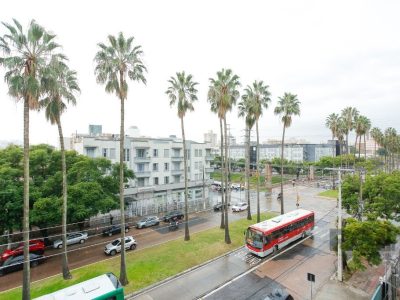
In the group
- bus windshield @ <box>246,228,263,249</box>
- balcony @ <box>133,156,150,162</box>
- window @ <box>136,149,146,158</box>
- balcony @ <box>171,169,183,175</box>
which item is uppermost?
window @ <box>136,149,146,158</box>

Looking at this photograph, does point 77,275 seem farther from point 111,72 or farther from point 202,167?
point 202,167

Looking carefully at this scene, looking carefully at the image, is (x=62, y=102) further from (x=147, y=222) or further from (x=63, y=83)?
(x=147, y=222)

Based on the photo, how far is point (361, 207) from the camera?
2120cm

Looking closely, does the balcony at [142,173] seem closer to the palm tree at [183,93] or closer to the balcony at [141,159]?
the balcony at [141,159]

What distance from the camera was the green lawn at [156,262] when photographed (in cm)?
1869

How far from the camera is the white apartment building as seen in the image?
40.4 m

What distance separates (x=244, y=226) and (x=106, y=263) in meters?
18.3

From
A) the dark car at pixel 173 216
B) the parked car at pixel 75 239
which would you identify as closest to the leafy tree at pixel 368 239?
the dark car at pixel 173 216

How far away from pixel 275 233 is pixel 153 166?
28023mm

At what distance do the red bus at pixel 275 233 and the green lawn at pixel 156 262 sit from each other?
11.3 ft

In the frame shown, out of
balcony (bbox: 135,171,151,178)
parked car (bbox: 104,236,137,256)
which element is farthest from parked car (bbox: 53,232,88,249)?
balcony (bbox: 135,171,151,178)

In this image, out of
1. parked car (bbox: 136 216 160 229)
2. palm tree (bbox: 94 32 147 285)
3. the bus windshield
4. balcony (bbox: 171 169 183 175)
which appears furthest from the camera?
balcony (bbox: 171 169 183 175)

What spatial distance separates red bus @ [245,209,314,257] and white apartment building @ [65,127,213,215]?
21.6 m

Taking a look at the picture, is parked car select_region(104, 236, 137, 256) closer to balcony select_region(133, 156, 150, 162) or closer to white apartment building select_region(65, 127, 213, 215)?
white apartment building select_region(65, 127, 213, 215)
